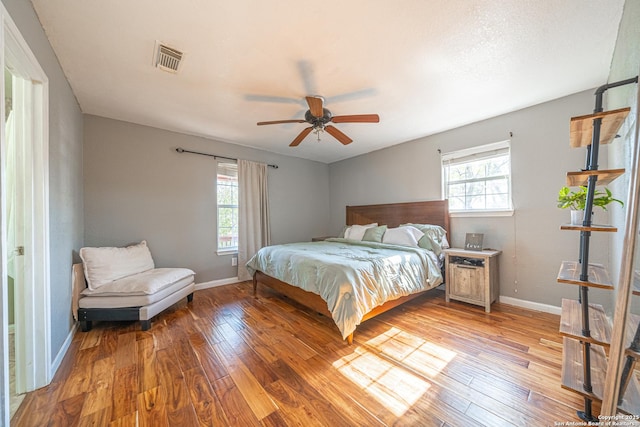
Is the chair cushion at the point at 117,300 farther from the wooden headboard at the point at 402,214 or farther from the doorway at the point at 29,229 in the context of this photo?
the wooden headboard at the point at 402,214

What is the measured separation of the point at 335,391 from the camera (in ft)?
4.92

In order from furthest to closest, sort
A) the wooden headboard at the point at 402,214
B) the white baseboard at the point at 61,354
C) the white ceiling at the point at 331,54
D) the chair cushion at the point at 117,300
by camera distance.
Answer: the wooden headboard at the point at 402,214, the chair cushion at the point at 117,300, the white baseboard at the point at 61,354, the white ceiling at the point at 331,54

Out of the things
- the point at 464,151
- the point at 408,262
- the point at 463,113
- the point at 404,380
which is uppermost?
the point at 463,113

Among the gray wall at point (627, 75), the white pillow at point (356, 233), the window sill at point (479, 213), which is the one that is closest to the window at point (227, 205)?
the white pillow at point (356, 233)

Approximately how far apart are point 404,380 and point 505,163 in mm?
2982

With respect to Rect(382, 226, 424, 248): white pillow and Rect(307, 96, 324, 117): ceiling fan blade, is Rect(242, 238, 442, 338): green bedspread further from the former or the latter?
Rect(307, 96, 324, 117): ceiling fan blade

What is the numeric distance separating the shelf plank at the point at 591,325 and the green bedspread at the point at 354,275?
49.2 inches

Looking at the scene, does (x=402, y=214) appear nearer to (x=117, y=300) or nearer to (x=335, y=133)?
(x=335, y=133)

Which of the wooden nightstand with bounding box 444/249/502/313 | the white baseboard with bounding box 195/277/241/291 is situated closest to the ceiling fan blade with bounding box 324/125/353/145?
the wooden nightstand with bounding box 444/249/502/313

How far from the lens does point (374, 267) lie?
2.31 meters

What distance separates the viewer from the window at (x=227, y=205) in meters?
3.96

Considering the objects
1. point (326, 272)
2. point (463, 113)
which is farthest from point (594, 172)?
point (463, 113)

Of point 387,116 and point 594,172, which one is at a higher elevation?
point 387,116

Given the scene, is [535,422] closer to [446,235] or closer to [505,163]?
[446,235]
